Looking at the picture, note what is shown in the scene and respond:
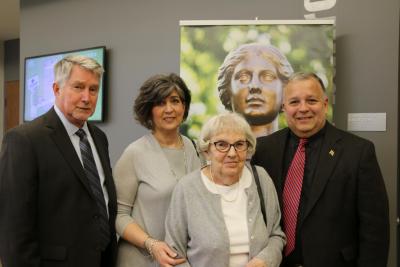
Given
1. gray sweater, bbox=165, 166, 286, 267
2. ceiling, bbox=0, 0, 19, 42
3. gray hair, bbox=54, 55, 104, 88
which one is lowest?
gray sweater, bbox=165, 166, 286, 267

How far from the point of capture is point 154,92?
1.94 m

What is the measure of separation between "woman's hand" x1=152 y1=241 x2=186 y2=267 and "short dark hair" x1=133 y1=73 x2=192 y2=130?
64 centimetres

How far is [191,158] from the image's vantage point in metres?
2.01

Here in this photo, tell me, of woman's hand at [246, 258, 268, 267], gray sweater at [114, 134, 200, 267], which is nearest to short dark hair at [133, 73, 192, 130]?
gray sweater at [114, 134, 200, 267]

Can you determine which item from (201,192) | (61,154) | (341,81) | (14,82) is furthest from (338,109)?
(14,82)

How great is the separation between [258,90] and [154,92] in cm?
100

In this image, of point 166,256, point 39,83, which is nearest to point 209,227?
point 166,256

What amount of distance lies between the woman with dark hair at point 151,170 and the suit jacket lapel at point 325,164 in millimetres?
582

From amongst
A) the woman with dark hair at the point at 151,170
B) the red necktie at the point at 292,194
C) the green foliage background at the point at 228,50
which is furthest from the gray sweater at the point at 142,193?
the green foliage background at the point at 228,50

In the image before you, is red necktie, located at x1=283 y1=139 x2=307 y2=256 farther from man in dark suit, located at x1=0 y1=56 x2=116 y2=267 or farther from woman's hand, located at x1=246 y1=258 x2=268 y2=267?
man in dark suit, located at x1=0 y1=56 x2=116 y2=267

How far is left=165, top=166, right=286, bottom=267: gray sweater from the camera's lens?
1634 millimetres

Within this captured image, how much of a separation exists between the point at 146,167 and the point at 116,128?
2076 millimetres

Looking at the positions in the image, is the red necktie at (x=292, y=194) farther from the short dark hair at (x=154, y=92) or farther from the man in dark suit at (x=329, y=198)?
the short dark hair at (x=154, y=92)

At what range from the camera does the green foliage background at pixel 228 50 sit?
2.66 meters
